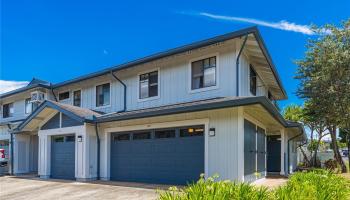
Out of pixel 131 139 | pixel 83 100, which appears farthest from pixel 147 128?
pixel 83 100

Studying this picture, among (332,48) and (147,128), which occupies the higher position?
(332,48)

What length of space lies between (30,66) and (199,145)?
814 inches

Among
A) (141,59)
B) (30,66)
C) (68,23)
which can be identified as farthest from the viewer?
(30,66)

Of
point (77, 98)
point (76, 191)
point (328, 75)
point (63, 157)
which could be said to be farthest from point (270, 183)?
point (77, 98)

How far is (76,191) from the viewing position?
38.9 feet

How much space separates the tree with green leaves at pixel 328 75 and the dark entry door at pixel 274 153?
4.23 m

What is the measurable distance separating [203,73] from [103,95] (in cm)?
639

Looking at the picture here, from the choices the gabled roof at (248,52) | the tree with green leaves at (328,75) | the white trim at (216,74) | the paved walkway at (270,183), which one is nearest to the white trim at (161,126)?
the white trim at (216,74)

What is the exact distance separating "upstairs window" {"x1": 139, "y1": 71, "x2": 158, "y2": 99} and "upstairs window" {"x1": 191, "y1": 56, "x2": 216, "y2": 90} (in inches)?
82.7

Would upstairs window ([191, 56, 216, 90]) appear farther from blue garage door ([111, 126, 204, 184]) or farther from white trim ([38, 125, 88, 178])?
white trim ([38, 125, 88, 178])

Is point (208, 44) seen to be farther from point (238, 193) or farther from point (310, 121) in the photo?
point (310, 121)

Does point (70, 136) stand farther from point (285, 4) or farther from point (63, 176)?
point (285, 4)

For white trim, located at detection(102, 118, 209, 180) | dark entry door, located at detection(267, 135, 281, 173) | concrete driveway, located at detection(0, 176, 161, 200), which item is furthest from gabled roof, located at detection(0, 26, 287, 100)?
concrete driveway, located at detection(0, 176, 161, 200)

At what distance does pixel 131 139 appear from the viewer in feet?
47.6
